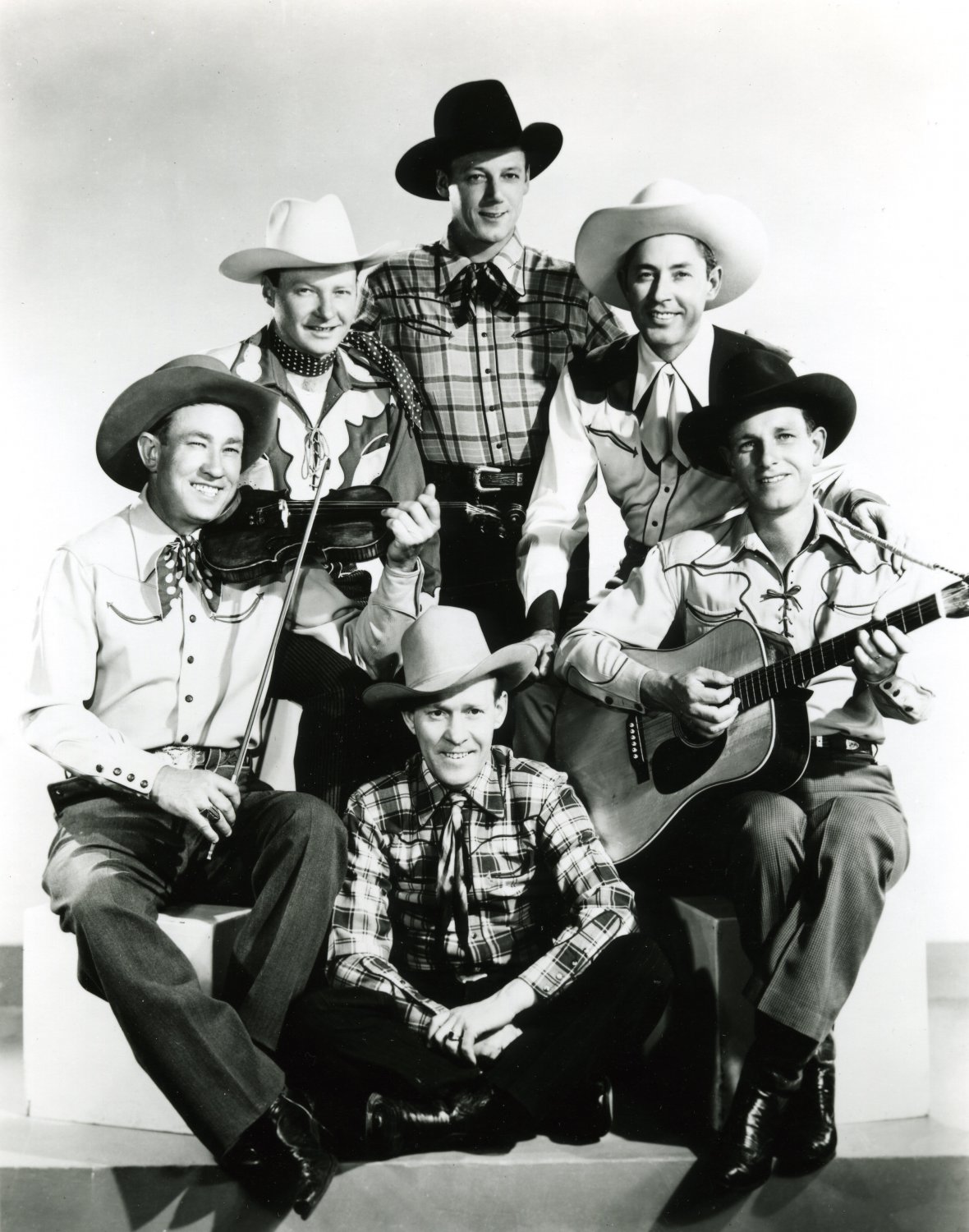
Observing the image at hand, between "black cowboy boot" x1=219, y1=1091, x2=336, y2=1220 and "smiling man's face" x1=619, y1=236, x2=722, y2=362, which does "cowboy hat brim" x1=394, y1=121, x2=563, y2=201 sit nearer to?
"smiling man's face" x1=619, y1=236, x2=722, y2=362

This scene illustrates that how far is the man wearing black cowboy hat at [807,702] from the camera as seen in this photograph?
240cm

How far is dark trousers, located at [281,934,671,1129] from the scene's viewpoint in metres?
2.33

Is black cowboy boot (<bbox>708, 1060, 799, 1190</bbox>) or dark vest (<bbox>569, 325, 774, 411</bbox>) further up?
dark vest (<bbox>569, 325, 774, 411</bbox>)

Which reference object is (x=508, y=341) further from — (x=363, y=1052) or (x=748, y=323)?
(x=363, y=1052)

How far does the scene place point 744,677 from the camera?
259 centimetres

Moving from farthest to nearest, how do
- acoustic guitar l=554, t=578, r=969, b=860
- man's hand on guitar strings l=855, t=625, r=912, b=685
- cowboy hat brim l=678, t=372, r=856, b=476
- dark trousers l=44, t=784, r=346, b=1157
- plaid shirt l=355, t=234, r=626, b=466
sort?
plaid shirt l=355, t=234, r=626, b=466
cowboy hat brim l=678, t=372, r=856, b=476
acoustic guitar l=554, t=578, r=969, b=860
man's hand on guitar strings l=855, t=625, r=912, b=685
dark trousers l=44, t=784, r=346, b=1157

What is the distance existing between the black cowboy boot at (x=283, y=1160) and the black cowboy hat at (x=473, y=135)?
2199 mm

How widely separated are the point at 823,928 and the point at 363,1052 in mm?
1003

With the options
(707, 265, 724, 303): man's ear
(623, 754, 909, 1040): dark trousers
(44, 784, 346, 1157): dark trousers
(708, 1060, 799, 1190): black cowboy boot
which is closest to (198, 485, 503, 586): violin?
(44, 784, 346, 1157): dark trousers

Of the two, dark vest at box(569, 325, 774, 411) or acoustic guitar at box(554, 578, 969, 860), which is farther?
dark vest at box(569, 325, 774, 411)

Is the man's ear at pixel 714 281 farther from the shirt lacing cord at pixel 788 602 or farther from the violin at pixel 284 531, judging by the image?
the violin at pixel 284 531

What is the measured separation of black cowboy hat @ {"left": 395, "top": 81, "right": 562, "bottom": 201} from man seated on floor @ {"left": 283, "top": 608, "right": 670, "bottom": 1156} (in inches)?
44.3

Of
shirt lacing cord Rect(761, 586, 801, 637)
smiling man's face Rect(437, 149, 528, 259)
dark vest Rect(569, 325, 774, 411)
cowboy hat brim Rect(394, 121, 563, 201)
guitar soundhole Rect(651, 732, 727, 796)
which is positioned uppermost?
cowboy hat brim Rect(394, 121, 563, 201)

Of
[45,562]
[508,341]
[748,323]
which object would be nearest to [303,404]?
[508,341]
